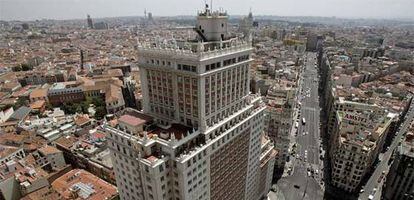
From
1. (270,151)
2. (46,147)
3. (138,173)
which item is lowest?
(46,147)

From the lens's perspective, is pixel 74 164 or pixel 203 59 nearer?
pixel 203 59

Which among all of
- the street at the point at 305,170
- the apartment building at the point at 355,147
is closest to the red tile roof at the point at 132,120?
the street at the point at 305,170

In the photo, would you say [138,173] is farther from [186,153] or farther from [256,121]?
[256,121]

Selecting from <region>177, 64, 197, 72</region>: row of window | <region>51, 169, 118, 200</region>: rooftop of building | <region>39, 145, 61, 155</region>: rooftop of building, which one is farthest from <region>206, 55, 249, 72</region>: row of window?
<region>39, 145, 61, 155</region>: rooftop of building

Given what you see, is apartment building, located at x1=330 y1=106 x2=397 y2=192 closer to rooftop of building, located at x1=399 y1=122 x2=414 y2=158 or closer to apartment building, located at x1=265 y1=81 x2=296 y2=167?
rooftop of building, located at x1=399 y1=122 x2=414 y2=158

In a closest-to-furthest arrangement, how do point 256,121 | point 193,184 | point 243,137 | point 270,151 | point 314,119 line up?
1. point 193,184
2. point 243,137
3. point 256,121
4. point 270,151
5. point 314,119

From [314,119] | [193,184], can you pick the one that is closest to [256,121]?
[193,184]

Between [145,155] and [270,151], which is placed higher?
[145,155]

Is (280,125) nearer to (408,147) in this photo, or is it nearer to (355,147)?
(355,147)
